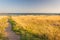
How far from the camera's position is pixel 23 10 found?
2.17 meters

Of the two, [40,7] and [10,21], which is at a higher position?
[40,7]

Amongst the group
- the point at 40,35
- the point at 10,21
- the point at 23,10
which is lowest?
the point at 40,35

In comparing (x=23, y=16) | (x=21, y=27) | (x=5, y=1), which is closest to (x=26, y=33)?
(x=21, y=27)

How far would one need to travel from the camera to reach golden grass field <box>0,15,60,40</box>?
6.63 feet

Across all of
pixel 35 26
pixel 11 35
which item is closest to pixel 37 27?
pixel 35 26

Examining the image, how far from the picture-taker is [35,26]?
6.97 feet

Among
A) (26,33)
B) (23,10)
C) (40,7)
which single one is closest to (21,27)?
(26,33)

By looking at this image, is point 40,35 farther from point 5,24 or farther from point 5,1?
point 5,1

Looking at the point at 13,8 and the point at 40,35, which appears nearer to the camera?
the point at 40,35

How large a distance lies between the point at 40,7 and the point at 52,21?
0.91 ft

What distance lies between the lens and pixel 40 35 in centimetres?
202

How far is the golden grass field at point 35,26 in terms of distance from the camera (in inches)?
79.6

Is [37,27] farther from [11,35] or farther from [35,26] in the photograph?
[11,35]

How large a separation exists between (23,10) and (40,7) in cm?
26
